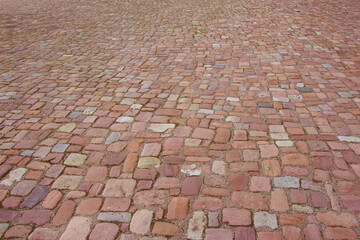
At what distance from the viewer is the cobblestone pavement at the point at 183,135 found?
2713 mm

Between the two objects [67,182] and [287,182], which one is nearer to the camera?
[287,182]

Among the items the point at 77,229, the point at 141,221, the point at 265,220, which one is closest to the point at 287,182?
the point at 265,220

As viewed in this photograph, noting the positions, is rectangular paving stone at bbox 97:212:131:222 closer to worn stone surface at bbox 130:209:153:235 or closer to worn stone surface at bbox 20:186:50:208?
worn stone surface at bbox 130:209:153:235

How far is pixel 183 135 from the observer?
150 inches

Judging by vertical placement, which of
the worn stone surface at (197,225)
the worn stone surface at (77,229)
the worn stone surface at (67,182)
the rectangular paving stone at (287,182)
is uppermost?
the rectangular paving stone at (287,182)

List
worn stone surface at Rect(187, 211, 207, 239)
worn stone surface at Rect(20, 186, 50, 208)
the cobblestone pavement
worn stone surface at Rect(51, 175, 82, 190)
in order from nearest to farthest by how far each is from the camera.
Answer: worn stone surface at Rect(187, 211, 207, 239) < the cobblestone pavement < worn stone surface at Rect(20, 186, 50, 208) < worn stone surface at Rect(51, 175, 82, 190)

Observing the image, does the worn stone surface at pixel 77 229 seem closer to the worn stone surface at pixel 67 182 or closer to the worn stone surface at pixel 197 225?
the worn stone surface at pixel 67 182

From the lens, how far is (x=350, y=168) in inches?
126

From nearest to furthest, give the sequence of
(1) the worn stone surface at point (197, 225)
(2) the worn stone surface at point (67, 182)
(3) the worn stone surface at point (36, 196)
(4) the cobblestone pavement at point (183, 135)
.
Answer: (1) the worn stone surface at point (197, 225) → (4) the cobblestone pavement at point (183, 135) → (3) the worn stone surface at point (36, 196) → (2) the worn stone surface at point (67, 182)

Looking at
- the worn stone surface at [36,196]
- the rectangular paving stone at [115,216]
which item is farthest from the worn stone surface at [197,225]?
the worn stone surface at [36,196]

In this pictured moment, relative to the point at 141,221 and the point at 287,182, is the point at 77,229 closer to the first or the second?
the point at 141,221

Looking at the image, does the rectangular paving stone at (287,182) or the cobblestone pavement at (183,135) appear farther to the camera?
Result: the rectangular paving stone at (287,182)

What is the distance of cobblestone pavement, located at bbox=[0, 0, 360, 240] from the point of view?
8.90 ft

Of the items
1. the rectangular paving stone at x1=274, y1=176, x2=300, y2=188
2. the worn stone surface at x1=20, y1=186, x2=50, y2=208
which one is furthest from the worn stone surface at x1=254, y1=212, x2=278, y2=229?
the worn stone surface at x1=20, y1=186, x2=50, y2=208
